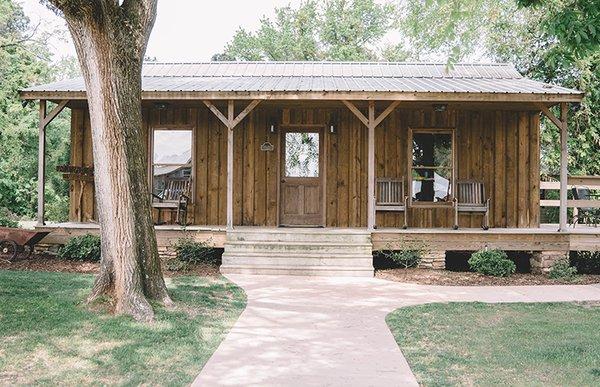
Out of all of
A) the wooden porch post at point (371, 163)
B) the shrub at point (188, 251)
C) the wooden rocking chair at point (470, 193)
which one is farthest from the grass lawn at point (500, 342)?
→ the shrub at point (188, 251)

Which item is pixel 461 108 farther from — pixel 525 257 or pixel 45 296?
pixel 45 296

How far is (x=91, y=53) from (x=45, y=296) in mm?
2957

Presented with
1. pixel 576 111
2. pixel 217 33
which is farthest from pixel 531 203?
pixel 217 33

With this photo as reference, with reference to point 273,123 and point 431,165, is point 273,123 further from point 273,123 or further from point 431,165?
point 431,165

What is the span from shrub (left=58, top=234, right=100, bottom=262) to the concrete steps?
7.86 ft

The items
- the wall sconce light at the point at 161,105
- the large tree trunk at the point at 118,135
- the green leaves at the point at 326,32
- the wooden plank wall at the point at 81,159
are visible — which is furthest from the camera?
the green leaves at the point at 326,32

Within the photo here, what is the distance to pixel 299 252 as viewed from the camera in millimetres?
9492

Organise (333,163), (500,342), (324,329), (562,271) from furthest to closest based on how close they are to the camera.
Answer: (333,163), (562,271), (324,329), (500,342)

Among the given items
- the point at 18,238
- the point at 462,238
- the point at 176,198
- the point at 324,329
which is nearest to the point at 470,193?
the point at 462,238

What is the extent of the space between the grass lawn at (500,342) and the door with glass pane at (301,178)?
5.00 meters

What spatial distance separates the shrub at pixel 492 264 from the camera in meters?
9.34

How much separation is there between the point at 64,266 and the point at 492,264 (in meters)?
7.30

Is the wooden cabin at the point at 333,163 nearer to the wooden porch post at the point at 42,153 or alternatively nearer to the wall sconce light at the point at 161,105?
the wall sconce light at the point at 161,105

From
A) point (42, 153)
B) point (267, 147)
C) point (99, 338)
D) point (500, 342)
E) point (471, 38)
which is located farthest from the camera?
point (471, 38)
